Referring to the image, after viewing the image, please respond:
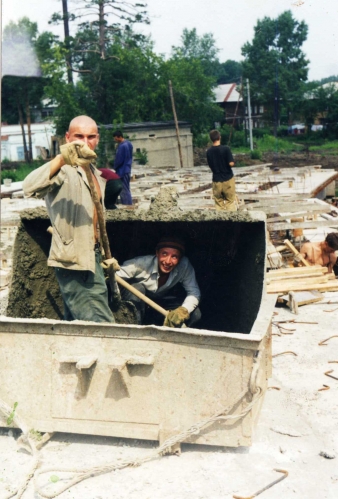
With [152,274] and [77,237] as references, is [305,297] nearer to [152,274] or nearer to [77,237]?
[152,274]

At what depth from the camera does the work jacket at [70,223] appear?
16.0 feet

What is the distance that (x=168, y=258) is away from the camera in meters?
6.09

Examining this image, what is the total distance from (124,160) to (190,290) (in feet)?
25.9

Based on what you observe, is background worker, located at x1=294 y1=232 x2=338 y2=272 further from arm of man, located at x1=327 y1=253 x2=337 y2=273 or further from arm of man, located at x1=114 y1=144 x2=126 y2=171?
arm of man, located at x1=114 y1=144 x2=126 y2=171

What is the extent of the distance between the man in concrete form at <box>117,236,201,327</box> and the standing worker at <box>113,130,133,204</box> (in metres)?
7.39

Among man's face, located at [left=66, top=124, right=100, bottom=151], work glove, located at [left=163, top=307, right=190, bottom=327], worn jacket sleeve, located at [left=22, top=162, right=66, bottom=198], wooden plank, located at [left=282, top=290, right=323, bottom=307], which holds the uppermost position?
man's face, located at [left=66, top=124, right=100, bottom=151]

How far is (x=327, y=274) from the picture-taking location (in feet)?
33.0

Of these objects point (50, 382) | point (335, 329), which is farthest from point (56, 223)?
point (335, 329)

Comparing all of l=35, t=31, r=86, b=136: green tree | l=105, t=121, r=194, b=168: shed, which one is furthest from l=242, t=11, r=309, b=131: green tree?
l=35, t=31, r=86, b=136: green tree

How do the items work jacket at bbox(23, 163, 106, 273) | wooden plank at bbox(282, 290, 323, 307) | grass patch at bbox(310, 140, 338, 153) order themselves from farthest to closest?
1. grass patch at bbox(310, 140, 338, 153)
2. wooden plank at bbox(282, 290, 323, 307)
3. work jacket at bbox(23, 163, 106, 273)

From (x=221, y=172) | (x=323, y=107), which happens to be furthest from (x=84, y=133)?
(x=323, y=107)

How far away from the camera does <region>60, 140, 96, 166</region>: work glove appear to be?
436 cm

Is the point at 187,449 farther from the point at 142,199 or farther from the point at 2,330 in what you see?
the point at 142,199

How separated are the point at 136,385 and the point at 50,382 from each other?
2.02 ft
